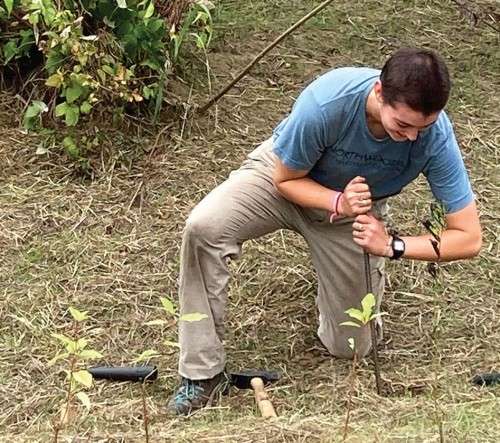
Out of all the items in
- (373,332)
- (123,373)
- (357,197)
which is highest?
(357,197)

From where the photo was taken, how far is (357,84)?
3279mm

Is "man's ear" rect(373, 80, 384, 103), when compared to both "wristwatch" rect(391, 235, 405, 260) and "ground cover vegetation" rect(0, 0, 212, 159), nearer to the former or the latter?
"wristwatch" rect(391, 235, 405, 260)

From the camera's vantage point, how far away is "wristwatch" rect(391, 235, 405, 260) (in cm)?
329

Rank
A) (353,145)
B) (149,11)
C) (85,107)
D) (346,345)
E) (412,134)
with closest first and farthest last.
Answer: (412,134) → (353,145) → (346,345) → (149,11) → (85,107)

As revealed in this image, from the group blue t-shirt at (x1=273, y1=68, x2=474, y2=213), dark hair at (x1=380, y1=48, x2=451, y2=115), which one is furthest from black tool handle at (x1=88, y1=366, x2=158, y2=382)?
dark hair at (x1=380, y1=48, x2=451, y2=115)

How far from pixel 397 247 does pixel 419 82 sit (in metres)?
0.58

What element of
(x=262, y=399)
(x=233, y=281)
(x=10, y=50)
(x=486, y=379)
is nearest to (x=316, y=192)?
(x=262, y=399)

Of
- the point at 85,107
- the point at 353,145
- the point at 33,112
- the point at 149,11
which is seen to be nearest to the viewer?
the point at 353,145

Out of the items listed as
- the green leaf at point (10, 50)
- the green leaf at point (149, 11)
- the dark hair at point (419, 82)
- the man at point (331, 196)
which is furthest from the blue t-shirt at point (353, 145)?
the green leaf at point (10, 50)

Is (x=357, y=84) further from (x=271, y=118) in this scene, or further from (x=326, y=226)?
(x=271, y=118)

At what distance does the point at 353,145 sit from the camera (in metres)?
3.36

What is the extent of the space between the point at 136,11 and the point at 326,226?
1811 mm

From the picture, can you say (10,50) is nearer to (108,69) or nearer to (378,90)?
(108,69)

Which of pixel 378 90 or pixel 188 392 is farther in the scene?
pixel 188 392
